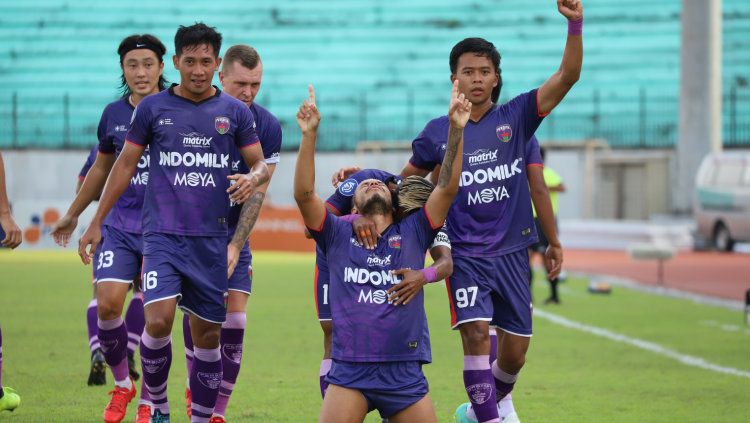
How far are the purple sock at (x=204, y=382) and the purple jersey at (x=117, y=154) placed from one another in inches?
53.6

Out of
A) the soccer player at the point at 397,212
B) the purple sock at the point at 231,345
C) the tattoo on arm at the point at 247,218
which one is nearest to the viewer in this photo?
the soccer player at the point at 397,212

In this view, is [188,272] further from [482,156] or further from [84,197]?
[482,156]

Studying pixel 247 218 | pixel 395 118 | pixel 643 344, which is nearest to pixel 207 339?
pixel 247 218

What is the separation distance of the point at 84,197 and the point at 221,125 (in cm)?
118

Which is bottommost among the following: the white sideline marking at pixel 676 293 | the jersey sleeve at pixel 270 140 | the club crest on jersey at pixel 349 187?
the white sideline marking at pixel 676 293

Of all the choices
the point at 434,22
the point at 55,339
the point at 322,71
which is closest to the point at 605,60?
the point at 434,22

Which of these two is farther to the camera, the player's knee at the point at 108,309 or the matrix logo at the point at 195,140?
the player's knee at the point at 108,309

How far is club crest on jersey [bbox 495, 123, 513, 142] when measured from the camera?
7.10 m

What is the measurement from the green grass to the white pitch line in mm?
156

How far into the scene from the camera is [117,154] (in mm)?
→ 7938

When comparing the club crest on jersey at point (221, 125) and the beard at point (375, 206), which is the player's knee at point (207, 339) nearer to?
the club crest on jersey at point (221, 125)

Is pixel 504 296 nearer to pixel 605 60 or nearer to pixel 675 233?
pixel 675 233

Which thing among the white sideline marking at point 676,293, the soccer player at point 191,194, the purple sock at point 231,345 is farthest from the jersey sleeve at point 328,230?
the white sideline marking at point 676,293

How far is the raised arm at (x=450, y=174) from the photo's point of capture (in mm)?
6145
